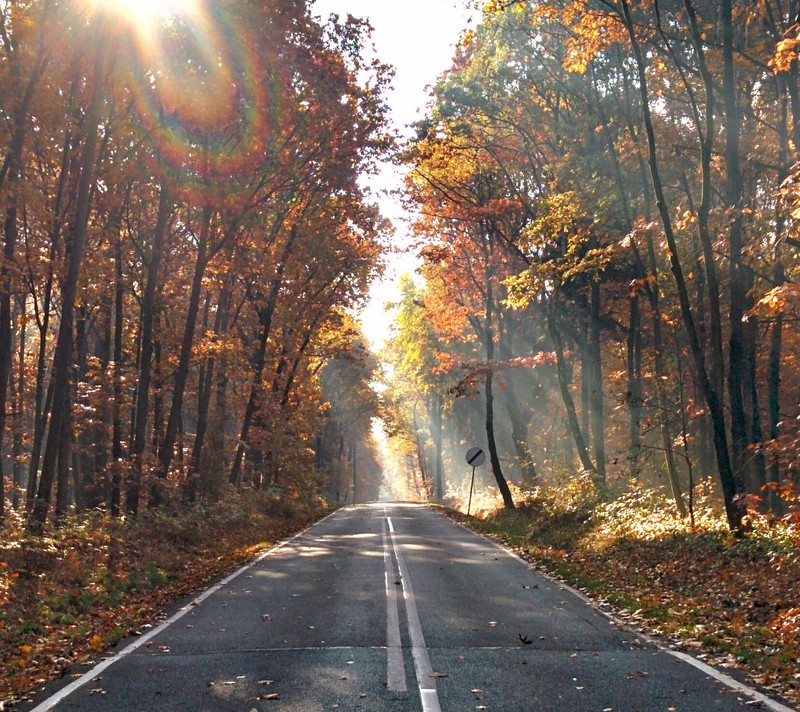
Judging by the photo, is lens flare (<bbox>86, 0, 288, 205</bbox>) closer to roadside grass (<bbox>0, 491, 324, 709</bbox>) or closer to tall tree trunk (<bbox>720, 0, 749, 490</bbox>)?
roadside grass (<bbox>0, 491, 324, 709</bbox>)

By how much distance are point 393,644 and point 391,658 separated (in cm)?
66

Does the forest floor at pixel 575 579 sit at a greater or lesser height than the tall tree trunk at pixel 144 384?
lesser

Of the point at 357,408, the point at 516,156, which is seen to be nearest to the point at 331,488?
the point at 357,408

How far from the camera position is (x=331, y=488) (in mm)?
68750

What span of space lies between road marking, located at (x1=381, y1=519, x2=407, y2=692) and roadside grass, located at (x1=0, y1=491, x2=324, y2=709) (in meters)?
2.92

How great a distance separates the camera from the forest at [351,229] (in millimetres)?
14484

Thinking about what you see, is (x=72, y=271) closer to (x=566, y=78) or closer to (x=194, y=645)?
(x=194, y=645)

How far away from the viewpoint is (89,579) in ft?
39.9

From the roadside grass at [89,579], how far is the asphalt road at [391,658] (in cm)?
57

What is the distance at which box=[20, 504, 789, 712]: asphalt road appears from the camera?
6.39m

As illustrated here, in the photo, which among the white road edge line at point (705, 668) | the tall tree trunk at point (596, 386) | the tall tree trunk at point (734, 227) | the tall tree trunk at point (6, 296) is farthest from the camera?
the tall tree trunk at point (596, 386)

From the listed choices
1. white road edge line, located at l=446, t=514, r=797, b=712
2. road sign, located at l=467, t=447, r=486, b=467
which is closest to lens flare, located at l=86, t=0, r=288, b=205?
white road edge line, located at l=446, t=514, r=797, b=712

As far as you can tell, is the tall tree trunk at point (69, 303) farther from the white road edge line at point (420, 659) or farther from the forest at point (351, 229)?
the white road edge line at point (420, 659)

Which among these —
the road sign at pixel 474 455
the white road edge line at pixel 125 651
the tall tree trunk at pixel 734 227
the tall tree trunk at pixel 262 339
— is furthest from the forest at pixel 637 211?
the white road edge line at pixel 125 651
